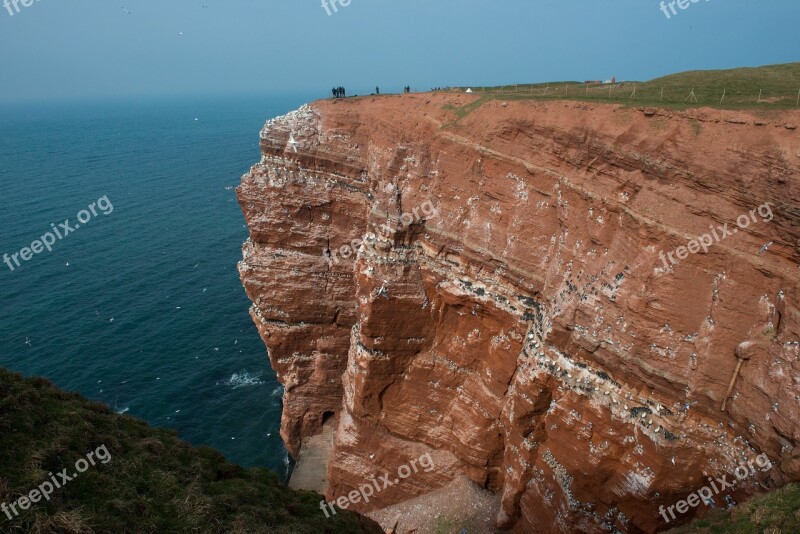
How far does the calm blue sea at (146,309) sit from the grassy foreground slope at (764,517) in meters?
32.1

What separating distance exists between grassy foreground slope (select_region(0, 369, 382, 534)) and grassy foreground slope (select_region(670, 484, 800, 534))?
1398cm

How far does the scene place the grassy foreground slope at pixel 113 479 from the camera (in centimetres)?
1255

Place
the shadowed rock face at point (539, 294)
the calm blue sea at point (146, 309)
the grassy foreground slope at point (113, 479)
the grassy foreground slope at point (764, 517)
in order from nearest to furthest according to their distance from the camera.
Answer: the grassy foreground slope at point (113, 479)
the grassy foreground slope at point (764, 517)
the shadowed rock face at point (539, 294)
the calm blue sea at point (146, 309)

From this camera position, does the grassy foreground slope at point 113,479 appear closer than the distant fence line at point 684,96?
Yes

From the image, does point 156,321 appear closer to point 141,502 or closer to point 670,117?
point 141,502

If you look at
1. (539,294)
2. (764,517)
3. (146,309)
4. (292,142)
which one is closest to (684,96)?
(539,294)

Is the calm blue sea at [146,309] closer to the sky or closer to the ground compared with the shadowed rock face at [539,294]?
closer to the ground

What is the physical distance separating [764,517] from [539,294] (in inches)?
476

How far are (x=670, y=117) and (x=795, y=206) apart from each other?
6.27 metres

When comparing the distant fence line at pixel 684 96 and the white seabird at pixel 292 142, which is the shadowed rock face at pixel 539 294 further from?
the distant fence line at pixel 684 96

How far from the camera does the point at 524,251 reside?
24.8 metres

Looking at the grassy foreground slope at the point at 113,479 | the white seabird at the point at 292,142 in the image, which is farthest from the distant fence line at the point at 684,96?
the grassy foreground slope at the point at 113,479

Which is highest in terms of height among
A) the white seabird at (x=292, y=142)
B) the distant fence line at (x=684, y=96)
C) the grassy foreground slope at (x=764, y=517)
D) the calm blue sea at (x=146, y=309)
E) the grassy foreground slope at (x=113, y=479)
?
the distant fence line at (x=684, y=96)

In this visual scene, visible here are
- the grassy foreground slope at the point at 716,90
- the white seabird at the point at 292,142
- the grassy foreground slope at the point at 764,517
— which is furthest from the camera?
the white seabird at the point at 292,142
